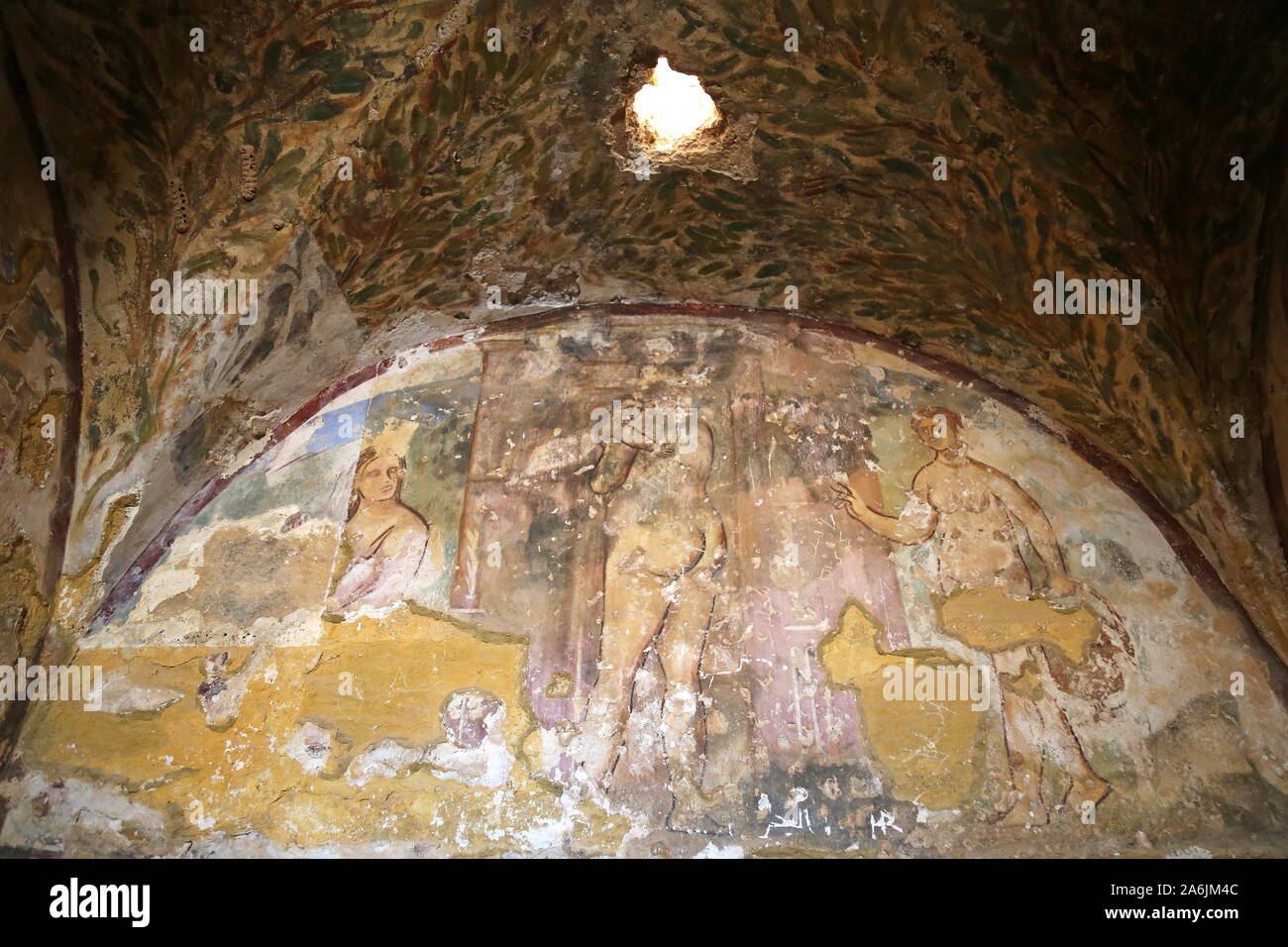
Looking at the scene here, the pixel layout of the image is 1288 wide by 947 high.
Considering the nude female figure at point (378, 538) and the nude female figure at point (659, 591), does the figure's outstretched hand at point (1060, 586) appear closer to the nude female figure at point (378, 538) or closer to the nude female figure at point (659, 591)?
the nude female figure at point (659, 591)

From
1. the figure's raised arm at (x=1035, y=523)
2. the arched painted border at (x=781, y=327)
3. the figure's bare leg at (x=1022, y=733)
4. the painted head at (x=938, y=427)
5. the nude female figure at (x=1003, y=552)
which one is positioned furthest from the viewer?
the painted head at (x=938, y=427)

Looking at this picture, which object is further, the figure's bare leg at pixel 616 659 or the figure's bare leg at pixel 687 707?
the figure's bare leg at pixel 616 659

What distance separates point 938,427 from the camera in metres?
6.43

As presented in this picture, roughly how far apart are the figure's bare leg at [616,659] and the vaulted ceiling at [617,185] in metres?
2.19

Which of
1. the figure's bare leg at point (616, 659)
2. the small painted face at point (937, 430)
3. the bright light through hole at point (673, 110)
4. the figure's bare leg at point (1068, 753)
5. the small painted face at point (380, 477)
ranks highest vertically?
the bright light through hole at point (673, 110)

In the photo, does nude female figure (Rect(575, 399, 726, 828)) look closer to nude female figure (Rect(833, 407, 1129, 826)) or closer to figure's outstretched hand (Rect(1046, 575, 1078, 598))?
nude female figure (Rect(833, 407, 1129, 826))

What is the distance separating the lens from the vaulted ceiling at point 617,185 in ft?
17.1

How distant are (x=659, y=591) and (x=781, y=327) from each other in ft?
6.64

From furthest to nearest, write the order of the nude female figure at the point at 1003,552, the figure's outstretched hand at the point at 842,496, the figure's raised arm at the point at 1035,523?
the figure's outstretched hand at the point at 842,496 → the figure's raised arm at the point at 1035,523 → the nude female figure at the point at 1003,552

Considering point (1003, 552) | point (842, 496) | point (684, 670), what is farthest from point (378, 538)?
point (1003, 552)

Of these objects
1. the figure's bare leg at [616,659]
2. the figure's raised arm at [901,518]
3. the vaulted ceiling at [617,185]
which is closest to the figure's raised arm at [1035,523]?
the figure's raised arm at [901,518]

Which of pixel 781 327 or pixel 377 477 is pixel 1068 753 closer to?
pixel 781 327

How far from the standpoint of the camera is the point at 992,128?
5641mm

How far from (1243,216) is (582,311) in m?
3.66
